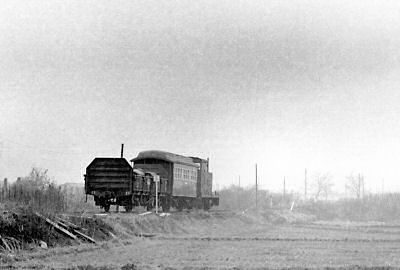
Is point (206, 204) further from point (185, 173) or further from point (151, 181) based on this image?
point (151, 181)

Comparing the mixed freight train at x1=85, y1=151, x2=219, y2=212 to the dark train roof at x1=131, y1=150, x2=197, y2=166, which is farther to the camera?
the dark train roof at x1=131, y1=150, x2=197, y2=166

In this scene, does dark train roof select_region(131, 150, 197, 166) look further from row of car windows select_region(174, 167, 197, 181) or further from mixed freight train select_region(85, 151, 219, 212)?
row of car windows select_region(174, 167, 197, 181)

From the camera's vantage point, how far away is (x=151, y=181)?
3500 cm

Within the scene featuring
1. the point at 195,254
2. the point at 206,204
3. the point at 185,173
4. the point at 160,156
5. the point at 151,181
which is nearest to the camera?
the point at 195,254

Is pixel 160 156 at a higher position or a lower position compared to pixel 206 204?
higher

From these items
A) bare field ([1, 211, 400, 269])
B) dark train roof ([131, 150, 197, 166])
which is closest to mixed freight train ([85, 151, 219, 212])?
dark train roof ([131, 150, 197, 166])

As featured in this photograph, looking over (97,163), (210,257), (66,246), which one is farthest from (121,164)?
(210,257)

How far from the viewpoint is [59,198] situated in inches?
Result: 922

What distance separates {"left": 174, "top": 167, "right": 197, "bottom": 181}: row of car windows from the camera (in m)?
38.4

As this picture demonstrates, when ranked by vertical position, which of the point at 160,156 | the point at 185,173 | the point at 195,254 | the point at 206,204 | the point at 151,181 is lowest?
the point at 195,254

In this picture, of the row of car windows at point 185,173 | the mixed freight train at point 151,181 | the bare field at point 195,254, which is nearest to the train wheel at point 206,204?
the mixed freight train at point 151,181

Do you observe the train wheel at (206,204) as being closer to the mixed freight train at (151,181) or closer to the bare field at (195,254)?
the mixed freight train at (151,181)

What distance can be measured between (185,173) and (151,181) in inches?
219

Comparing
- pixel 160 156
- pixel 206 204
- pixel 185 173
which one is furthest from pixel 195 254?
pixel 206 204
